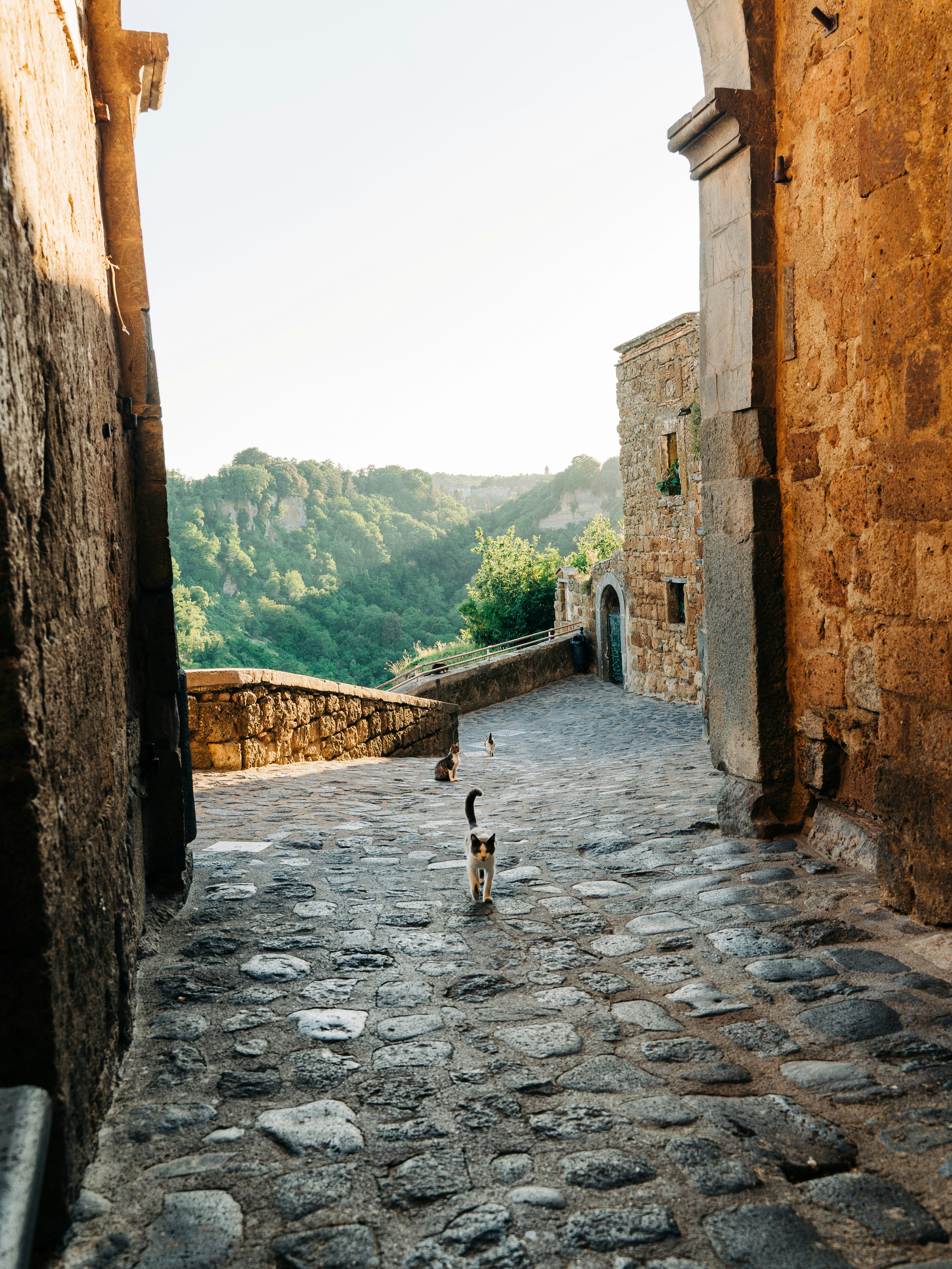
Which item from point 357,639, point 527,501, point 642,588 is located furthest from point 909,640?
point 527,501

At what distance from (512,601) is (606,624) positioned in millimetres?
7379

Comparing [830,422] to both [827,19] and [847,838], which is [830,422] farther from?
[847,838]

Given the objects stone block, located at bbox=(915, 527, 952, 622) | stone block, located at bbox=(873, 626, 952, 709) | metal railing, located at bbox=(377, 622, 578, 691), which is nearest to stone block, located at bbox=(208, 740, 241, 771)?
stone block, located at bbox=(873, 626, 952, 709)

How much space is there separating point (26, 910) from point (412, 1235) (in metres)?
0.88

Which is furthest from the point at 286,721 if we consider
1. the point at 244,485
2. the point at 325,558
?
the point at 244,485

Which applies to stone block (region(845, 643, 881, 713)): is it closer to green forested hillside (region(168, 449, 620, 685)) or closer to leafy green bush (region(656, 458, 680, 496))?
leafy green bush (region(656, 458, 680, 496))

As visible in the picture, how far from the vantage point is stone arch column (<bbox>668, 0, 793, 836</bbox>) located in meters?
3.96

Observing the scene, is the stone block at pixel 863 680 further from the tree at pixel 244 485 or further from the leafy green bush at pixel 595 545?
the tree at pixel 244 485

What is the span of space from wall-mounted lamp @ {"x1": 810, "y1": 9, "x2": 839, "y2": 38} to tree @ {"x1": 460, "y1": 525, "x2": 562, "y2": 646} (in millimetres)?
21128

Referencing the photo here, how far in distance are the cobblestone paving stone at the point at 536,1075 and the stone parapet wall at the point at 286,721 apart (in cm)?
299

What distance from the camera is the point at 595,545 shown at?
31312 mm

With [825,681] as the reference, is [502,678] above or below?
below

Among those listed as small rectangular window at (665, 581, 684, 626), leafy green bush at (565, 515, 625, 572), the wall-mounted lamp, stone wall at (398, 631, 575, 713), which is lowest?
stone wall at (398, 631, 575, 713)

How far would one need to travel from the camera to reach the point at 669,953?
9.50 ft
